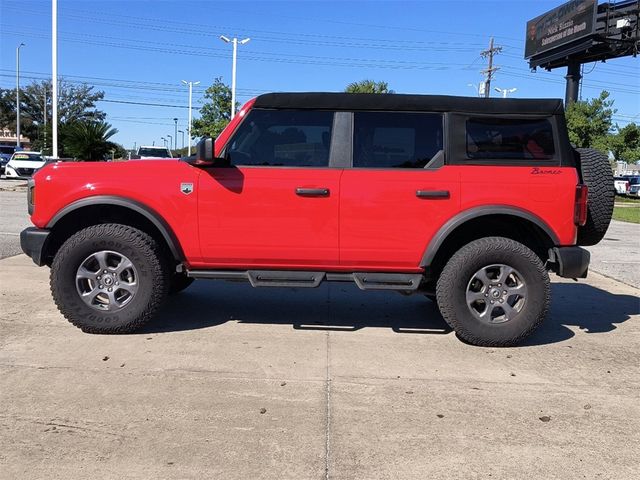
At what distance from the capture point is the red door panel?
4.57 metres

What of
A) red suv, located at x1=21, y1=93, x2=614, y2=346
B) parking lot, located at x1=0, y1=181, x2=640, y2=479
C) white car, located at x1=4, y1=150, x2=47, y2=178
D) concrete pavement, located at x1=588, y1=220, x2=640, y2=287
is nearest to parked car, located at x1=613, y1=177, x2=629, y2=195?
concrete pavement, located at x1=588, y1=220, x2=640, y2=287

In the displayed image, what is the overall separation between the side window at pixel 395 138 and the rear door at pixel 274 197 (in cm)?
27

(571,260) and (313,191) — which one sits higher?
(313,191)

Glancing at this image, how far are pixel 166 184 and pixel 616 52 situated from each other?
4273 centimetres

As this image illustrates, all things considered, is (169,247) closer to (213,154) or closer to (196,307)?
(213,154)

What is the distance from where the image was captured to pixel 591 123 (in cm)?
3503

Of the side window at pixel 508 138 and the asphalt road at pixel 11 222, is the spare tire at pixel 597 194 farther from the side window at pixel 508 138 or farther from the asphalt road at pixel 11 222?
the asphalt road at pixel 11 222

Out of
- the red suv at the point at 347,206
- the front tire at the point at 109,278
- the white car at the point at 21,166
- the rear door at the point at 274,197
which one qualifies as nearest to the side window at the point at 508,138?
the red suv at the point at 347,206

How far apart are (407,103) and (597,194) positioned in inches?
69.8

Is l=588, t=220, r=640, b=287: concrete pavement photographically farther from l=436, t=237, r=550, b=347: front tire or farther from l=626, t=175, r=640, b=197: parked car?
l=626, t=175, r=640, b=197: parked car

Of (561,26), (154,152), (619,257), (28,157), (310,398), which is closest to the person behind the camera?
(310,398)

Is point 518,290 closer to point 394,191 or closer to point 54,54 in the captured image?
point 394,191

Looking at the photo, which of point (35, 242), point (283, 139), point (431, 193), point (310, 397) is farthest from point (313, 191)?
point (35, 242)

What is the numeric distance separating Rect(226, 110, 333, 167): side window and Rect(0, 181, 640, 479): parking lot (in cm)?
151
